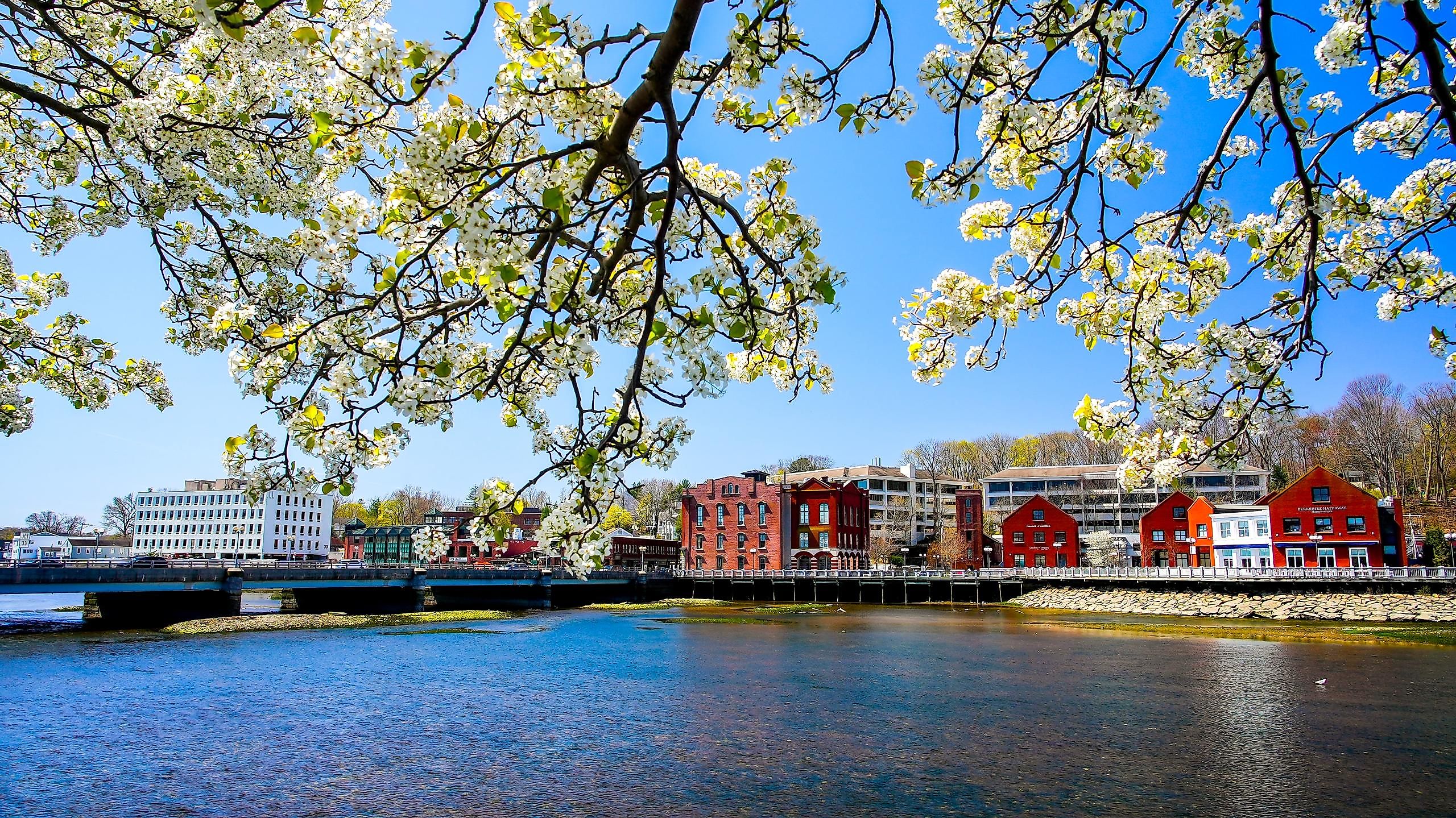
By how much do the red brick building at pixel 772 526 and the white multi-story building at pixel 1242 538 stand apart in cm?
2930

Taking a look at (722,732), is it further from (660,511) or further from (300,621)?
(660,511)

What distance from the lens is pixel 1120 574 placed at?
5900cm

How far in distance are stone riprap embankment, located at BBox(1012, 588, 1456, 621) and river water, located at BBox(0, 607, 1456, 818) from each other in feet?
50.3

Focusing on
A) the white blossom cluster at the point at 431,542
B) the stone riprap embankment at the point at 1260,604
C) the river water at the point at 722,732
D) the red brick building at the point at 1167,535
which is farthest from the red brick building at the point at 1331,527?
the white blossom cluster at the point at 431,542

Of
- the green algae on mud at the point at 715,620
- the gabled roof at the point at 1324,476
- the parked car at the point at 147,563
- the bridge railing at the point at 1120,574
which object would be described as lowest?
the green algae on mud at the point at 715,620

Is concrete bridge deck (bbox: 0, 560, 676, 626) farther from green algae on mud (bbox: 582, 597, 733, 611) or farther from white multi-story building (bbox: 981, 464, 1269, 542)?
white multi-story building (bbox: 981, 464, 1269, 542)

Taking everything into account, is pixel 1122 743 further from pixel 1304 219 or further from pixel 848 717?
pixel 1304 219

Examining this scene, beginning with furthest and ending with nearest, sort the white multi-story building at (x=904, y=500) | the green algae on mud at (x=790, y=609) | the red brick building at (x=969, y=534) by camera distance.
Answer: the white multi-story building at (x=904, y=500) < the red brick building at (x=969, y=534) < the green algae on mud at (x=790, y=609)

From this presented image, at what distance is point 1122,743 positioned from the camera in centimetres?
1655

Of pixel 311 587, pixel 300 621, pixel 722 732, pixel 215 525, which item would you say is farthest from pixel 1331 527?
pixel 215 525

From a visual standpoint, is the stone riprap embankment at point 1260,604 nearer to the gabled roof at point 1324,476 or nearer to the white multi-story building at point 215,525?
the gabled roof at point 1324,476

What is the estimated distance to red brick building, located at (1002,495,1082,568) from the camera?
2756 inches

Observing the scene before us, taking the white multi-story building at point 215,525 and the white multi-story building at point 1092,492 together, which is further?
the white multi-story building at point 215,525

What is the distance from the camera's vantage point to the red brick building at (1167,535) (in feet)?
219
